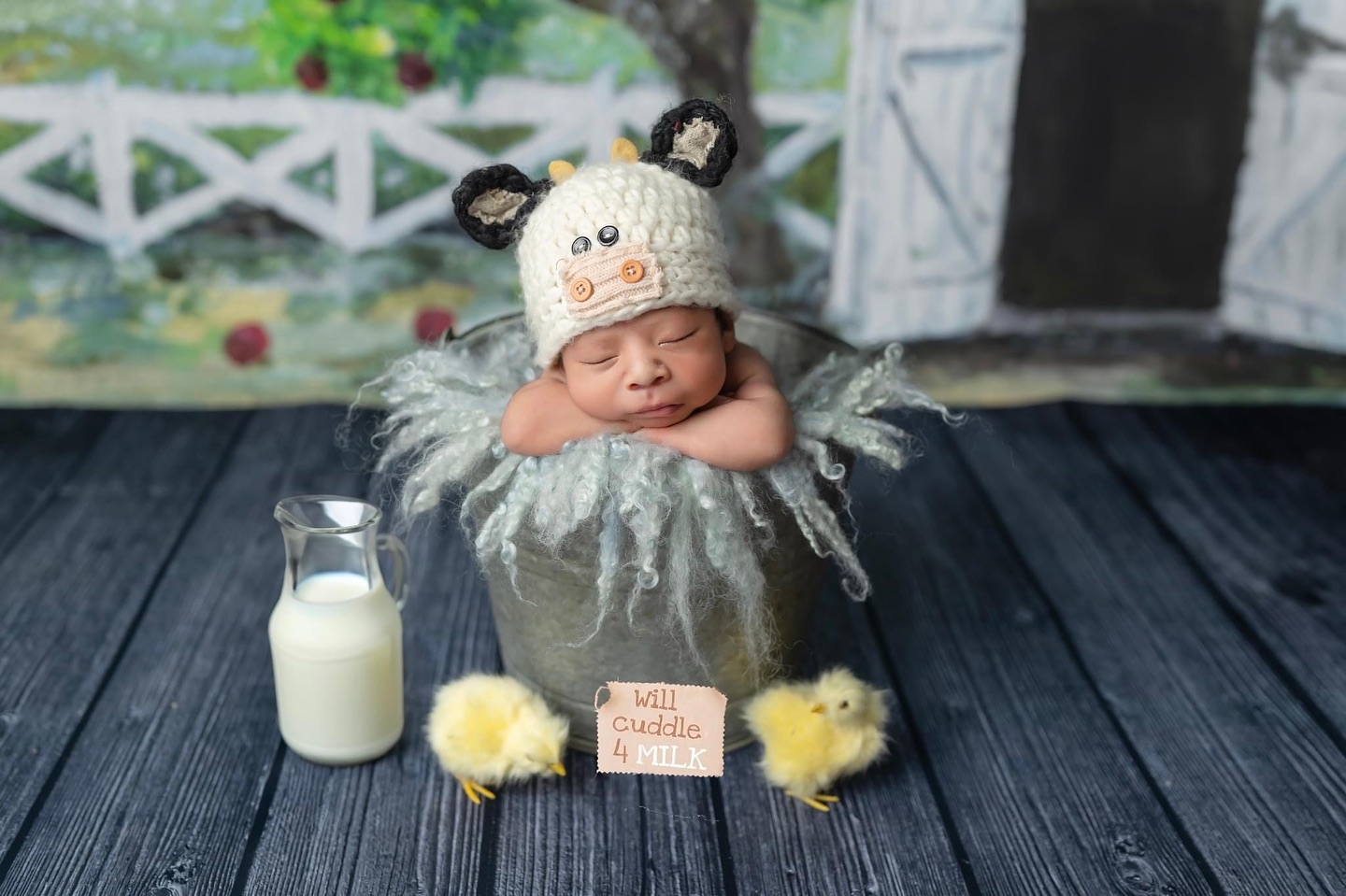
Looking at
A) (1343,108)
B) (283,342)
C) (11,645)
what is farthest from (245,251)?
(1343,108)

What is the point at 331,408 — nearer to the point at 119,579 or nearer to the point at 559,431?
the point at 119,579

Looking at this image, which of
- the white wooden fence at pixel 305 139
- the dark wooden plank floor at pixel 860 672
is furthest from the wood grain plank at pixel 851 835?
the white wooden fence at pixel 305 139

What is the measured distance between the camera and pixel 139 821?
1.13 metres

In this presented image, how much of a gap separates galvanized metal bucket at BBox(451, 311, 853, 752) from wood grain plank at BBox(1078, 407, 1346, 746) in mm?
581

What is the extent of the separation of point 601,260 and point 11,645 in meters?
0.80

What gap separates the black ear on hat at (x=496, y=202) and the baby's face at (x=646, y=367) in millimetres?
127

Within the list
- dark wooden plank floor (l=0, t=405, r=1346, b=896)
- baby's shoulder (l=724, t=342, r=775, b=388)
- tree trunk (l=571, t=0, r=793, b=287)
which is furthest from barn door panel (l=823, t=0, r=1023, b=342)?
baby's shoulder (l=724, t=342, r=775, b=388)

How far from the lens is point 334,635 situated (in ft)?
3.77

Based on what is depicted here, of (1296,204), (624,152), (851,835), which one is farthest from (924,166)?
(851,835)

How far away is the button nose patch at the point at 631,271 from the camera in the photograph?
1.04m

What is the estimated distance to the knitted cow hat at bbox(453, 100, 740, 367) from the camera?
1053 mm

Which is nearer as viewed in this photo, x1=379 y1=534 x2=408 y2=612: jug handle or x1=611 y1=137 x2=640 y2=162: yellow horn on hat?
x1=611 y1=137 x2=640 y2=162: yellow horn on hat

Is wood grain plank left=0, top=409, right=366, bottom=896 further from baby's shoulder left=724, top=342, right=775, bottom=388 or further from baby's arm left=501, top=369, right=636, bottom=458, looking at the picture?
baby's shoulder left=724, top=342, right=775, bottom=388

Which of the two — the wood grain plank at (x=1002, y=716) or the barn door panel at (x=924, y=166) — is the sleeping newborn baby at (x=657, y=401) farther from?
the barn door panel at (x=924, y=166)
